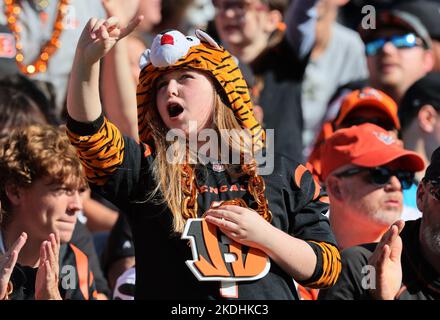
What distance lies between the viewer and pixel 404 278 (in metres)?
4.41

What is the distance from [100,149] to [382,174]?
5.34 feet

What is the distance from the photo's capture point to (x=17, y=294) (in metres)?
4.46

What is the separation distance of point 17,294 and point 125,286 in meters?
0.60

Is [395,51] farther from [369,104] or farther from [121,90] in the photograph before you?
[121,90]

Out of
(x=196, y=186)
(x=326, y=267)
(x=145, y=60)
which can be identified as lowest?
(x=326, y=267)

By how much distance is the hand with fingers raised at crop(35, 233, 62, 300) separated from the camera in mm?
4191

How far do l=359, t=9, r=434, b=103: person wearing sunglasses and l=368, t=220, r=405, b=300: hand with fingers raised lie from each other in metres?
2.55

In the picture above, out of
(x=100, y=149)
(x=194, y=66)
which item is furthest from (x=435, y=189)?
(x=100, y=149)

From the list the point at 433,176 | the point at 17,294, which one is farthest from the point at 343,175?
the point at 17,294

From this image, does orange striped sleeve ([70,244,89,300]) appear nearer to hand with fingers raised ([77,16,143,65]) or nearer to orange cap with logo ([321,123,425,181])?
orange cap with logo ([321,123,425,181])

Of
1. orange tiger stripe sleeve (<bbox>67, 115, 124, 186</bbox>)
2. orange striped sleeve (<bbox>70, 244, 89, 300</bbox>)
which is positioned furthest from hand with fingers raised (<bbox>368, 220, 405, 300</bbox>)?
orange striped sleeve (<bbox>70, 244, 89, 300</bbox>)

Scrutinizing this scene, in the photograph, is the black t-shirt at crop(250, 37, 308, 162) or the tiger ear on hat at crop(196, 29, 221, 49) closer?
the tiger ear on hat at crop(196, 29, 221, 49)

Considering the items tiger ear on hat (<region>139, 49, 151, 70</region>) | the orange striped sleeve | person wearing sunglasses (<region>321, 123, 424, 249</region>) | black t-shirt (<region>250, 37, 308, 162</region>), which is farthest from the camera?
black t-shirt (<region>250, 37, 308, 162</region>)

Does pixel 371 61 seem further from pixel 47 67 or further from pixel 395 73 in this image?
pixel 47 67
